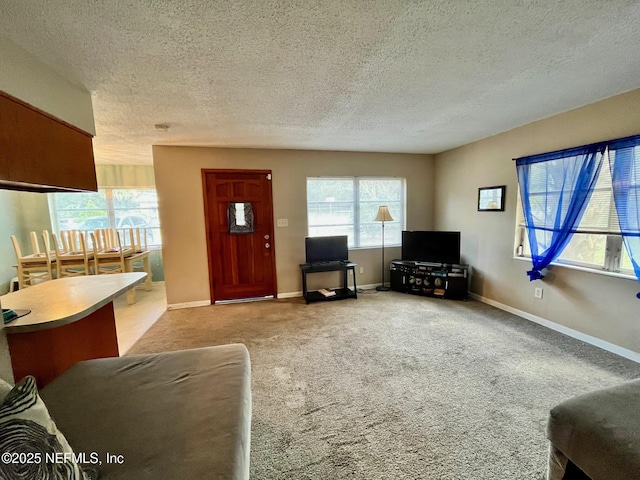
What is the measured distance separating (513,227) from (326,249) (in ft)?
8.49

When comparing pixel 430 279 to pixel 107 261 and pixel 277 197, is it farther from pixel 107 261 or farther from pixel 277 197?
pixel 107 261

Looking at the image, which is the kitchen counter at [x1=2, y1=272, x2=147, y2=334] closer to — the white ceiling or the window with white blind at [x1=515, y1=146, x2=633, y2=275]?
the white ceiling

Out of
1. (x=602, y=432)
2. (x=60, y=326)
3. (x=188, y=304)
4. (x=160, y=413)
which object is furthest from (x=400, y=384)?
(x=188, y=304)

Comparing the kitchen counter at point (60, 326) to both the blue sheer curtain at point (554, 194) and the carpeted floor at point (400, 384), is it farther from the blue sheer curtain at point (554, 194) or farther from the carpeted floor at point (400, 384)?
the blue sheer curtain at point (554, 194)

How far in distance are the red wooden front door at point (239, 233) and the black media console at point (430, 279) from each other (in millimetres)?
2116

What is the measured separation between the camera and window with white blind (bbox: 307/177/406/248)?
15.5 feet

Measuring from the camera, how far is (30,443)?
733 millimetres

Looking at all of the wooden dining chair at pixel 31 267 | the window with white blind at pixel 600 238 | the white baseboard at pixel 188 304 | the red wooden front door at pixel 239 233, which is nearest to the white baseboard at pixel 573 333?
the window with white blind at pixel 600 238

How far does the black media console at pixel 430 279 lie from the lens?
13.8 ft

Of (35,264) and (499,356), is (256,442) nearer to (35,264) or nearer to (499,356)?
(499,356)

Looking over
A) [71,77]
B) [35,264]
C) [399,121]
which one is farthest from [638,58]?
[35,264]

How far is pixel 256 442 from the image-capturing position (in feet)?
5.54

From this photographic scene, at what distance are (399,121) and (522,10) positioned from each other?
173 cm

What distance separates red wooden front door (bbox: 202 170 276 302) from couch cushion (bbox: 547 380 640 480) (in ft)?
12.4
